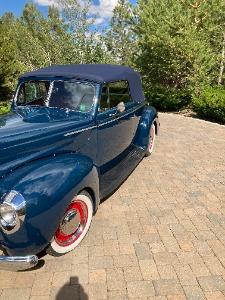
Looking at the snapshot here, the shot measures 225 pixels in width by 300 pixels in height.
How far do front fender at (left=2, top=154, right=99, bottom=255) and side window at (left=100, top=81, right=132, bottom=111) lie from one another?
146 centimetres

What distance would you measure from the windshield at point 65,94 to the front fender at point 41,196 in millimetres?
1189

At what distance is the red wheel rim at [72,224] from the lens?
3643 millimetres

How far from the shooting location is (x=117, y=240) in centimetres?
403

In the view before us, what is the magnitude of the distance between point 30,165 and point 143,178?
120 inches

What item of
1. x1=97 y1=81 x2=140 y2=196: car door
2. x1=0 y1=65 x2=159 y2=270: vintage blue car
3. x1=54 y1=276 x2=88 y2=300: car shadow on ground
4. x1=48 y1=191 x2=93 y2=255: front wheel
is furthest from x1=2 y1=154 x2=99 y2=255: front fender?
x1=97 y1=81 x2=140 y2=196: car door

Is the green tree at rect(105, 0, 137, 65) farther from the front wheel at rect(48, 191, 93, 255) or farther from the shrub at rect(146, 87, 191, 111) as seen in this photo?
the front wheel at rect(48, 191, 93, 255)

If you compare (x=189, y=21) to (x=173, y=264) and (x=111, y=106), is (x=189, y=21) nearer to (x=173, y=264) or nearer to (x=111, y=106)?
(x=111, y=106)

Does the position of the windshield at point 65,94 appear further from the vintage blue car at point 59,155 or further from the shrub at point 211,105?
the shrub at point 211,105

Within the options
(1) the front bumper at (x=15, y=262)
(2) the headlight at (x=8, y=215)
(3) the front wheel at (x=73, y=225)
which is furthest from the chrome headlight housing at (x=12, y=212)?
(3) the front wheel at (x=73, y=225)

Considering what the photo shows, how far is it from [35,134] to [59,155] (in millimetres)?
393

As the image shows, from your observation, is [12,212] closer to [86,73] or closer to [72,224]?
[72,224]

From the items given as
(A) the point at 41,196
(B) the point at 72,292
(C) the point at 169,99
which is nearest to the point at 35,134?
(A) the point at 41,196

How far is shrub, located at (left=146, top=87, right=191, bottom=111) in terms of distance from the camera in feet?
44.3

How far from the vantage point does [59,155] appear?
378cm
